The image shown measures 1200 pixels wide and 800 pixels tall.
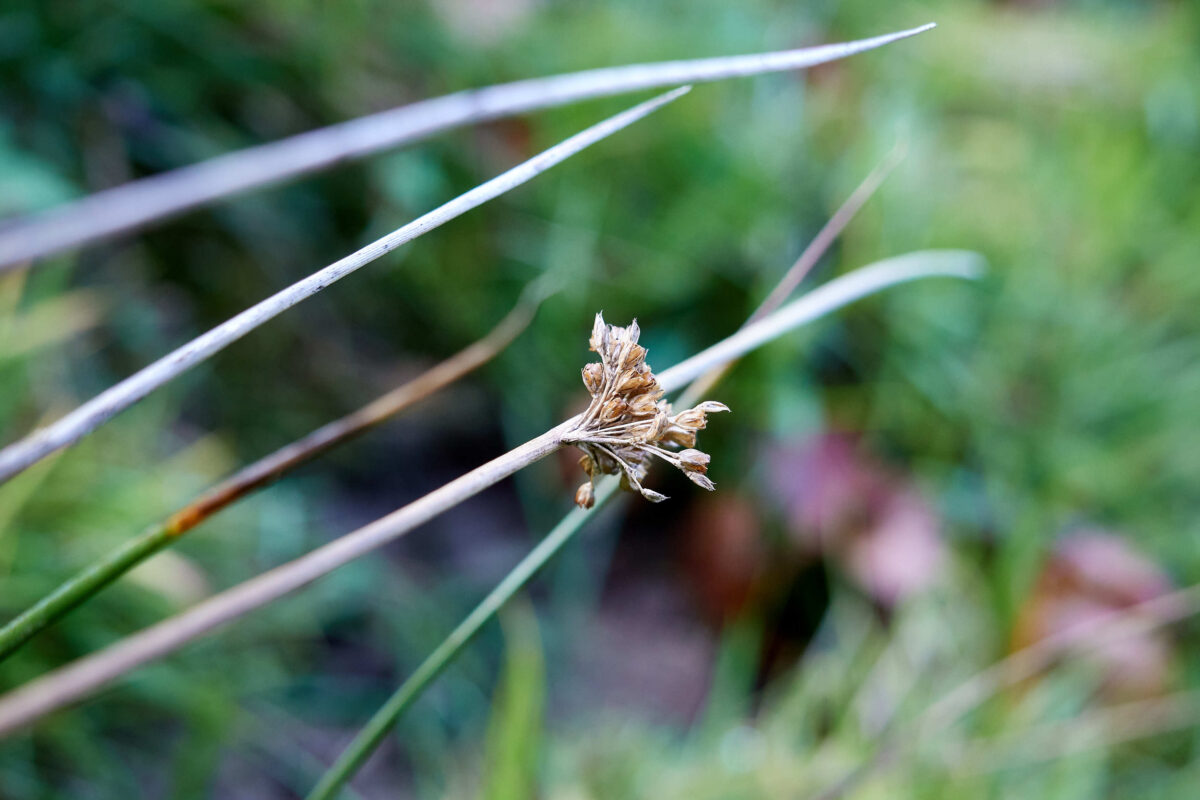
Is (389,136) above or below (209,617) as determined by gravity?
above

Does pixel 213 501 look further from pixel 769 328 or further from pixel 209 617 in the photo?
pixel 769 328

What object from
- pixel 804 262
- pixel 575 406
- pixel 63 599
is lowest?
pixel 63 599

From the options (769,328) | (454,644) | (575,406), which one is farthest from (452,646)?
(575,406)

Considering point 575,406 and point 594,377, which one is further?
point 575,406

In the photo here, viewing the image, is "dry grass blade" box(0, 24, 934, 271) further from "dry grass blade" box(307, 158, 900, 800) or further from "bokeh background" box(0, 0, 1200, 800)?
"bokeh background" box(0, 0, 1200, 800)

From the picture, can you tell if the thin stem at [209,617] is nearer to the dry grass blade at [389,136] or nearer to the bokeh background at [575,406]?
the dry grass blade at [389,136]

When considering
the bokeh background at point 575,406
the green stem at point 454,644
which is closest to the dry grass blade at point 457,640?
the green stem at point 454,644
